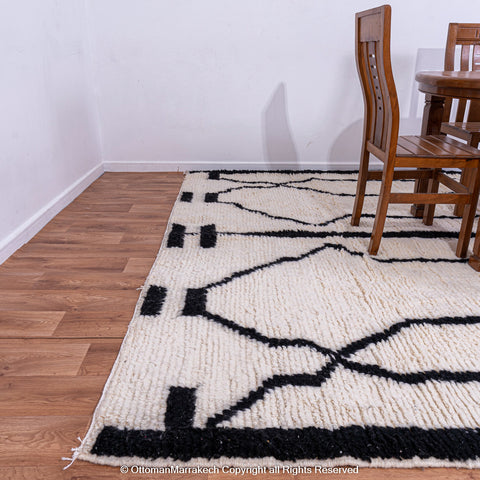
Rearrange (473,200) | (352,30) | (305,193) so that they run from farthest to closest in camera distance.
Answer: (352,30), (305,193), (473,200)

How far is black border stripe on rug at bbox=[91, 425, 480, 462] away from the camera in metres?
0.88

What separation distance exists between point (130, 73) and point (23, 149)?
1.11 metres

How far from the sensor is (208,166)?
2.96 meters

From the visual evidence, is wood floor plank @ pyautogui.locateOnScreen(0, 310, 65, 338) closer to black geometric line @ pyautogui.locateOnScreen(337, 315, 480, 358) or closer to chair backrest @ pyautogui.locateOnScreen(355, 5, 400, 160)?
black geometric line @ pyautogui.locateOnScreen(337, 315, 480, 358)

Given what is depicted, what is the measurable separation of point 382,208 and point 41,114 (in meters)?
1.56

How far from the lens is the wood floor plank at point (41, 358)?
1.11m

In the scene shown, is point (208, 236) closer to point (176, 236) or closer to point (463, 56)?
point (176, 236)

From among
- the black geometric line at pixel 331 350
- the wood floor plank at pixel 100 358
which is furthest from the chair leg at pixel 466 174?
the wood floor plank at pixel 100 358

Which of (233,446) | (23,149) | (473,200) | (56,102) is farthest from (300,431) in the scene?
(56,102)

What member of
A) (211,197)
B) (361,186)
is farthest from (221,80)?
(361,186)

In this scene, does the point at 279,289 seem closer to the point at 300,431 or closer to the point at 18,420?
the point at 300,431

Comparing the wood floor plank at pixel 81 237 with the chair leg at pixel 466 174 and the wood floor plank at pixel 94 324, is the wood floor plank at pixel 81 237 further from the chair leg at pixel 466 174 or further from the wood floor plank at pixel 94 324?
the chair leg at pixel 466 174

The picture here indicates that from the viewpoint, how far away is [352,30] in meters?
2.69

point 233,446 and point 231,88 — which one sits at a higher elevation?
point 231,88
